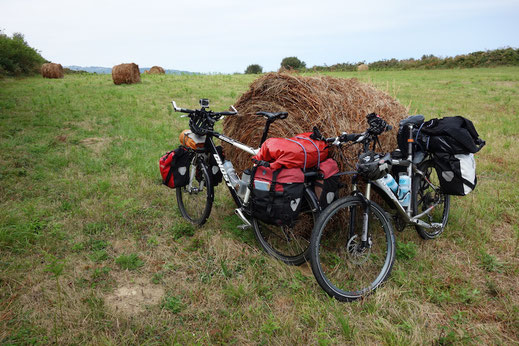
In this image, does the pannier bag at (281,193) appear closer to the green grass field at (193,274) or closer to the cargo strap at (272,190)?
the cargo strap at (272,190)

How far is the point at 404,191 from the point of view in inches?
146

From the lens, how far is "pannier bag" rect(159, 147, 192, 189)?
14.2ft

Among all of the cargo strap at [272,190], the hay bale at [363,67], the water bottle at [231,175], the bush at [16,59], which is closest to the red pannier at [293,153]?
the cargo strap at [272,190]

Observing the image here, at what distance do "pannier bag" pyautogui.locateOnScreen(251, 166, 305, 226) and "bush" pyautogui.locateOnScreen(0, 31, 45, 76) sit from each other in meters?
26.8

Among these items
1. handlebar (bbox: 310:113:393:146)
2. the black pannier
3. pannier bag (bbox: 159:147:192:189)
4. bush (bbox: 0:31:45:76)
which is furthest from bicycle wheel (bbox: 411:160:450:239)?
bush (bbox: 0:31:45:76)

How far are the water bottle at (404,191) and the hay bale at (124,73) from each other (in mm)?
17888

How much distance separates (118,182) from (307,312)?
4.18 m

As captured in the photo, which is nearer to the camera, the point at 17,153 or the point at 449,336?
the point at 449,336

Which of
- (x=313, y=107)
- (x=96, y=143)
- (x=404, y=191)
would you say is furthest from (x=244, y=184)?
(x=96, y=143)

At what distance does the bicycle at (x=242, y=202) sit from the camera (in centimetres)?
358

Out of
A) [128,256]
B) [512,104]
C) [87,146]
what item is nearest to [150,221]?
[128,256]

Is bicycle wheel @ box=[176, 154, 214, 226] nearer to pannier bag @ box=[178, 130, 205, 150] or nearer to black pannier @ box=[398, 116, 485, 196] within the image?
pannier bag @ box=[178, 130, 205, 150]

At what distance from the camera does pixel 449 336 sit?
2.53 m

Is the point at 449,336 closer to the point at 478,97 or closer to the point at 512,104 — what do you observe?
the point at 512,104
